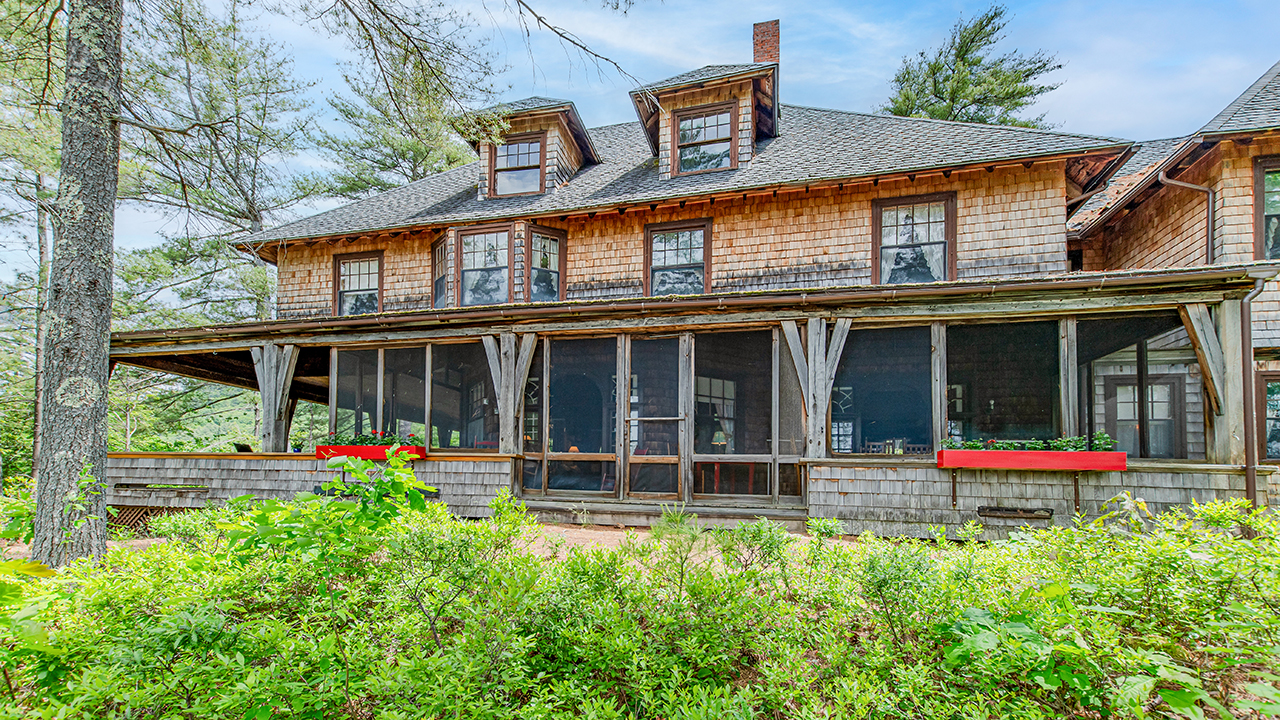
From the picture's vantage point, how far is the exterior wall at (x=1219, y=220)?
28.3 ft

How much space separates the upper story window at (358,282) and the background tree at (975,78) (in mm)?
17369

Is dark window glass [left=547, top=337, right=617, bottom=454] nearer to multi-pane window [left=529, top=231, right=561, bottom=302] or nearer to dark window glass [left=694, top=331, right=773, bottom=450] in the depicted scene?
multi-pane window [left=529, top=231, right=561, bottom=302]

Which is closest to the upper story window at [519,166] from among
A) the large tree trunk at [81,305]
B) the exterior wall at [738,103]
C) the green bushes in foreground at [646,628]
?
the exterior wall at [738,103]

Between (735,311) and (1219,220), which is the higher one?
(1219,220)

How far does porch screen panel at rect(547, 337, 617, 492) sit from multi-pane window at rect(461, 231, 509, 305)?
5.39 ft

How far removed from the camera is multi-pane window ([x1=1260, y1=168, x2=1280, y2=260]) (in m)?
8.67

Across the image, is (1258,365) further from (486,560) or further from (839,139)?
(486,560)

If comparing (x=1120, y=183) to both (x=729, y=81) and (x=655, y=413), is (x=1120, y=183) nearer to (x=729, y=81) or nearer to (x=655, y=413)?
(x=729, y=81)

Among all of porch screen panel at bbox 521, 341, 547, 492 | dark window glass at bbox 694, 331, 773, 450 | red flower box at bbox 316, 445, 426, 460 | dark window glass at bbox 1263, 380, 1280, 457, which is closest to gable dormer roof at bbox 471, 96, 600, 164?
porch screen panel at bbox 521, 341, 547, 492

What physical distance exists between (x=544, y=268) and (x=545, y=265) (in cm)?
6

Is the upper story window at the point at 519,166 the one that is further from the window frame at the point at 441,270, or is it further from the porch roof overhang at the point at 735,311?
the porch roof overhang at the point at 735,311

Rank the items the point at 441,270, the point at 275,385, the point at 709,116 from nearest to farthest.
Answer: the point at 275,385 < the point at 709,116 < the point at 441,270

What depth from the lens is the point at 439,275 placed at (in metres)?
12.0

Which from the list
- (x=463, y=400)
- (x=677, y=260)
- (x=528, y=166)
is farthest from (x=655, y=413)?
(x=528, y=166)
